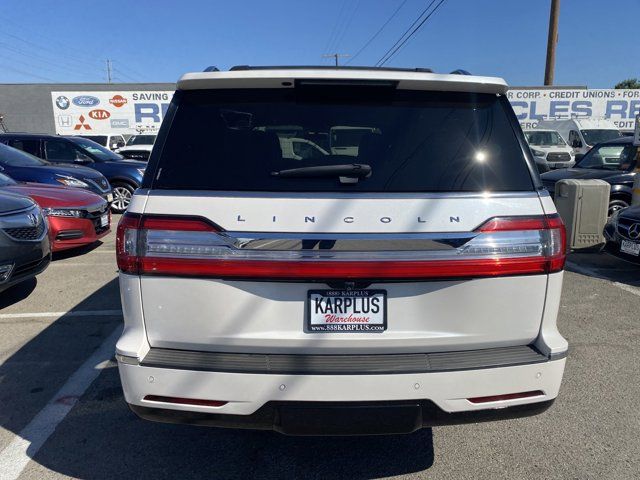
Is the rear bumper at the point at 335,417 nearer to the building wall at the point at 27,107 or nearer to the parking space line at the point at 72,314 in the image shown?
the parking space line at the point at 72,314

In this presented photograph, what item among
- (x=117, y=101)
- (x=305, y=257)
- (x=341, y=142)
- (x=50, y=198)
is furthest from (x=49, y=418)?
(x=117, y=101)

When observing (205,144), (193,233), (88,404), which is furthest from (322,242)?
(88,404)

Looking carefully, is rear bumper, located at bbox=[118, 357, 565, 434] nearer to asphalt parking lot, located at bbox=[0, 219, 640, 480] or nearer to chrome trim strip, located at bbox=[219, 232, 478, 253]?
chrome trim strip, located at bbox=[219, 232, 478, 253]

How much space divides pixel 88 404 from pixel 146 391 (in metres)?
1.47

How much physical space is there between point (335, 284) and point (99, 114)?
30.7 m

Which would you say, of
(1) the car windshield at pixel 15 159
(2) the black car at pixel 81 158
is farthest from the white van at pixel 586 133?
(1) the car windshield at pixel 15 159

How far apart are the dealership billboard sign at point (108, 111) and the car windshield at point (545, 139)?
20.0 meters

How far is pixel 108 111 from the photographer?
94.7ft

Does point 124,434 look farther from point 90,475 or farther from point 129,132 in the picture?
point 129,132

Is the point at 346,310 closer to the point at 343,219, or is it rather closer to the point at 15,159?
the point at 343,219

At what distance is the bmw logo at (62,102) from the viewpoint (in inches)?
1139

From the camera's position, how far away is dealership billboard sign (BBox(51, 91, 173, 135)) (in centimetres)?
2867

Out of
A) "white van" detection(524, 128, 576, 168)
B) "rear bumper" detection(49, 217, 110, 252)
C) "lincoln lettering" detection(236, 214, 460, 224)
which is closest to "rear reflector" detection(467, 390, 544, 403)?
"lincoln lettering" detection(236, 214, 460, 224)

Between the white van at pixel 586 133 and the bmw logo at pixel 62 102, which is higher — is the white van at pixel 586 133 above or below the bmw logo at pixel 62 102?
below
